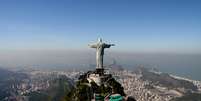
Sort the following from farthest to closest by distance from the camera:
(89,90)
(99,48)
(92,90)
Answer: (99,48), (92,90), (89,90)

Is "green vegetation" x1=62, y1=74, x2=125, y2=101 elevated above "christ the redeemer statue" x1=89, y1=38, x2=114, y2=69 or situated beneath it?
situated beneath

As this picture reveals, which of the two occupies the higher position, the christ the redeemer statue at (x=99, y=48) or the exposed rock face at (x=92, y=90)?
the christ the redeemer statue at (x=99, y=48)

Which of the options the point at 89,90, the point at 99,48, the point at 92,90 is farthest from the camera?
the point at 99,48

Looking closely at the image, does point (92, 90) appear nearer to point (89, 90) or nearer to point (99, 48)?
point (89, 90)

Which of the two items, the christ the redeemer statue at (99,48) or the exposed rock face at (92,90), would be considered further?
the christ the redeemer statue at (99,48)

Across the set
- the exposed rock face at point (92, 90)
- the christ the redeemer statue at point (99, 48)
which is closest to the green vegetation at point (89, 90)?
the exposed rock face at point (92, 90)

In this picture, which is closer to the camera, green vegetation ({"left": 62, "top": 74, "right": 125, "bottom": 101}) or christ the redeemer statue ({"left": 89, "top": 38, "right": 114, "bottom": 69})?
green vegetation ({"left": 62, "top": 74, "right": 125, "bottom": 101})

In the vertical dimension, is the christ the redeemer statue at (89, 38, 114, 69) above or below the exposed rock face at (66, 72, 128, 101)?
above

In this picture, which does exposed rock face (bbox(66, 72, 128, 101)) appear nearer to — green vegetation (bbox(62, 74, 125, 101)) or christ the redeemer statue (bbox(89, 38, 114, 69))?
green vegetation (bbox(62, 74, 125, 101))

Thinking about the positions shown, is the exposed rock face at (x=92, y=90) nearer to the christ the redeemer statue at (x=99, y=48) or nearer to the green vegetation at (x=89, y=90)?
the green vegetation at (x=89, y=90)

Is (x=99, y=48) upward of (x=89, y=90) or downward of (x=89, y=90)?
upward

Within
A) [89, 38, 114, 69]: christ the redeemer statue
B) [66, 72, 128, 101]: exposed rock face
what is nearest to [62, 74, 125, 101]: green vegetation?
[66, 72, 128, 101]: exposed rock face

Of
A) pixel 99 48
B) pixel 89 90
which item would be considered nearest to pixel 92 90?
pixel 89 90
